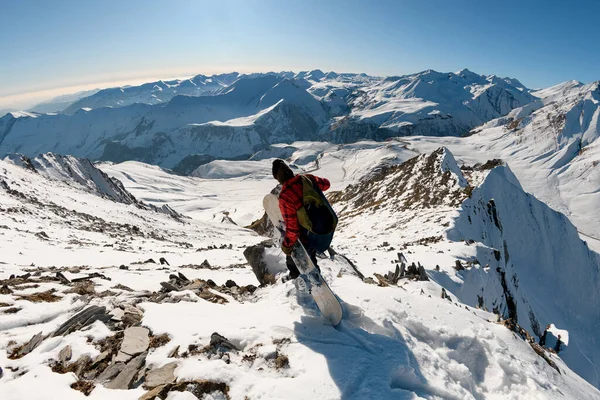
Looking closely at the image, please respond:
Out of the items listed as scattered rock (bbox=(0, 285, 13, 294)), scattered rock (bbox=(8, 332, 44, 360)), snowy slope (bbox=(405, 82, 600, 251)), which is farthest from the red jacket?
snowy slope (bbox=(405, 82, 600, 251))

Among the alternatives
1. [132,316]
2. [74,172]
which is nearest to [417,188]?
[132,316]

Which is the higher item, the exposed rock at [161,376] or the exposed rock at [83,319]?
the exposed rock at [161,376]

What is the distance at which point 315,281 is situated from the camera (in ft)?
21.0

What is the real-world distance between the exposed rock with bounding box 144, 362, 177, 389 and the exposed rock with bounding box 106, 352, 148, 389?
0.72 feet

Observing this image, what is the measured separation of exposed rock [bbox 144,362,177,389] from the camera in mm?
4438

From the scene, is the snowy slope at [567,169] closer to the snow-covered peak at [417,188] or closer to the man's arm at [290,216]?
the snow-covered peak at [417,188]

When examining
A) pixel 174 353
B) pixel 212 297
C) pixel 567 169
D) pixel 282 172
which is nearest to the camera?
pixel 174 353

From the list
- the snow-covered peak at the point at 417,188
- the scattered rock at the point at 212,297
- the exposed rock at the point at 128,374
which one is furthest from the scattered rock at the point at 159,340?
the snow-covered peak at the point at 417,188

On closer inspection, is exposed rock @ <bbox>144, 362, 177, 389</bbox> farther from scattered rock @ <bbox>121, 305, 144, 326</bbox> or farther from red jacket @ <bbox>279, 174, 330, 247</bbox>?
red jacket @ <bbox>279, 174, 330, 247</bbox>

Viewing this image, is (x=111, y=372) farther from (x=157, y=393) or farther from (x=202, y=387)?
(x=202, y=387)

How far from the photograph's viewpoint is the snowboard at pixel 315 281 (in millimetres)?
6082

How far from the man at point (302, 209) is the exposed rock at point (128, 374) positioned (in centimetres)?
300

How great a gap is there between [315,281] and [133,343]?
10.5 ft

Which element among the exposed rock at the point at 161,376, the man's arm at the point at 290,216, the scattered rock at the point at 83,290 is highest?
the man's arm at the point at 290,216
